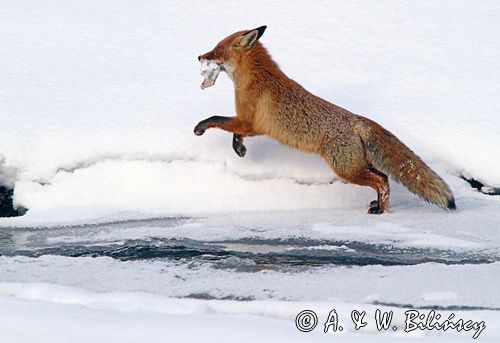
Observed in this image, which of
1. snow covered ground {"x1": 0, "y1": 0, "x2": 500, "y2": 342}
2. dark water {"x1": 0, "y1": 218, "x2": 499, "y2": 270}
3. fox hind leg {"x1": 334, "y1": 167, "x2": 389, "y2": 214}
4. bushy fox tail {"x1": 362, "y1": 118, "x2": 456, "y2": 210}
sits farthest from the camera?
fox hind leg {"x1": 334, "y1": 167, "x2": 389, "y2": 214}

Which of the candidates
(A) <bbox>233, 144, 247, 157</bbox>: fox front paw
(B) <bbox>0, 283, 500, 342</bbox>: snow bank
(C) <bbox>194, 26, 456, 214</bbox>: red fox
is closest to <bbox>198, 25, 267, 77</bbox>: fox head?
(C) <bbox>194, 26, 456, 214</bbox>: red fox

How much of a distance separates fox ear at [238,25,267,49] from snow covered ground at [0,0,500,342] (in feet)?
2.68

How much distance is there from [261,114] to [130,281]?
8.07 feet

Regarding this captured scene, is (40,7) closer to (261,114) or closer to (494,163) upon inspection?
(261,114)

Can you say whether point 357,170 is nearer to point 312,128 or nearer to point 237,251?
point 312,128

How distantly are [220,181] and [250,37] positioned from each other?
1305 mm

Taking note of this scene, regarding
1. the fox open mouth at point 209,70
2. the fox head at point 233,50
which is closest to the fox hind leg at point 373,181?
the fox head at point 233,50

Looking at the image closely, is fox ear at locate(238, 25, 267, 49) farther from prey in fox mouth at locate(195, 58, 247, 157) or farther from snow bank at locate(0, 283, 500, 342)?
snow bank at locate(0, 283, 500, 342)

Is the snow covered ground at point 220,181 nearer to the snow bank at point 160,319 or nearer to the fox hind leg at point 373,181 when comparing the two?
the snow bank at point 160,319

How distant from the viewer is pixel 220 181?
6445 millimetres

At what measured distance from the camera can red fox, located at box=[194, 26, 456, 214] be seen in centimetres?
618

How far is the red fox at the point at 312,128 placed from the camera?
20.3 feet

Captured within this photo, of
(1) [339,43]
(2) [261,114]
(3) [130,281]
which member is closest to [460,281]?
(3) [130,281]

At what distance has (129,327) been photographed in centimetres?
353
